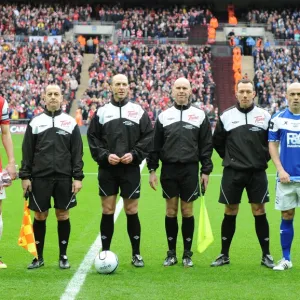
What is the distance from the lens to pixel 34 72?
39562 millimetres

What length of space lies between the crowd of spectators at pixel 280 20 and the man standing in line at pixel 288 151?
122 feet

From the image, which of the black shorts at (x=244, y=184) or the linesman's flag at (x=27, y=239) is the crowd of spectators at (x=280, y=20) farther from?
the linesman's flag at (x=27, y=239)

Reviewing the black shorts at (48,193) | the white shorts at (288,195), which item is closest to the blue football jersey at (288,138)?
the white shorts at (288,195)

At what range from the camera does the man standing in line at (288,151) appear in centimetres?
821

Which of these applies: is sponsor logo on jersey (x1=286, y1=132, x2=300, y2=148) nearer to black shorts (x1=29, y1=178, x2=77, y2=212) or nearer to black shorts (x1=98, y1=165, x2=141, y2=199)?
black shorts (x1=98, y1=165, x2=141, y2=199)

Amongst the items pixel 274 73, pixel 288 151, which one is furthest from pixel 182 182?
pixel 274 73

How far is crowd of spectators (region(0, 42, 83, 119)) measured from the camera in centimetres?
3650

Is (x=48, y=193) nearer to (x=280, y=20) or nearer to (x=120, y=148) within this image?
(x=120, y=148)

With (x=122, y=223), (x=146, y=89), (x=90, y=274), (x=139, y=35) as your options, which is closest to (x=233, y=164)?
(x=90, y=274)

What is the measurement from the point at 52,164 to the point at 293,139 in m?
2.61

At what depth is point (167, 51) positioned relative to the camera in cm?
4194

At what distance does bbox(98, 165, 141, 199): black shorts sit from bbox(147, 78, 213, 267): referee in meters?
0.35

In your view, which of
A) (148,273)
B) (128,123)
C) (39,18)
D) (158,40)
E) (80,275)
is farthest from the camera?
(39,18)

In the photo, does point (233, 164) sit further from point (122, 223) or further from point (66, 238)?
point (122, 223)
